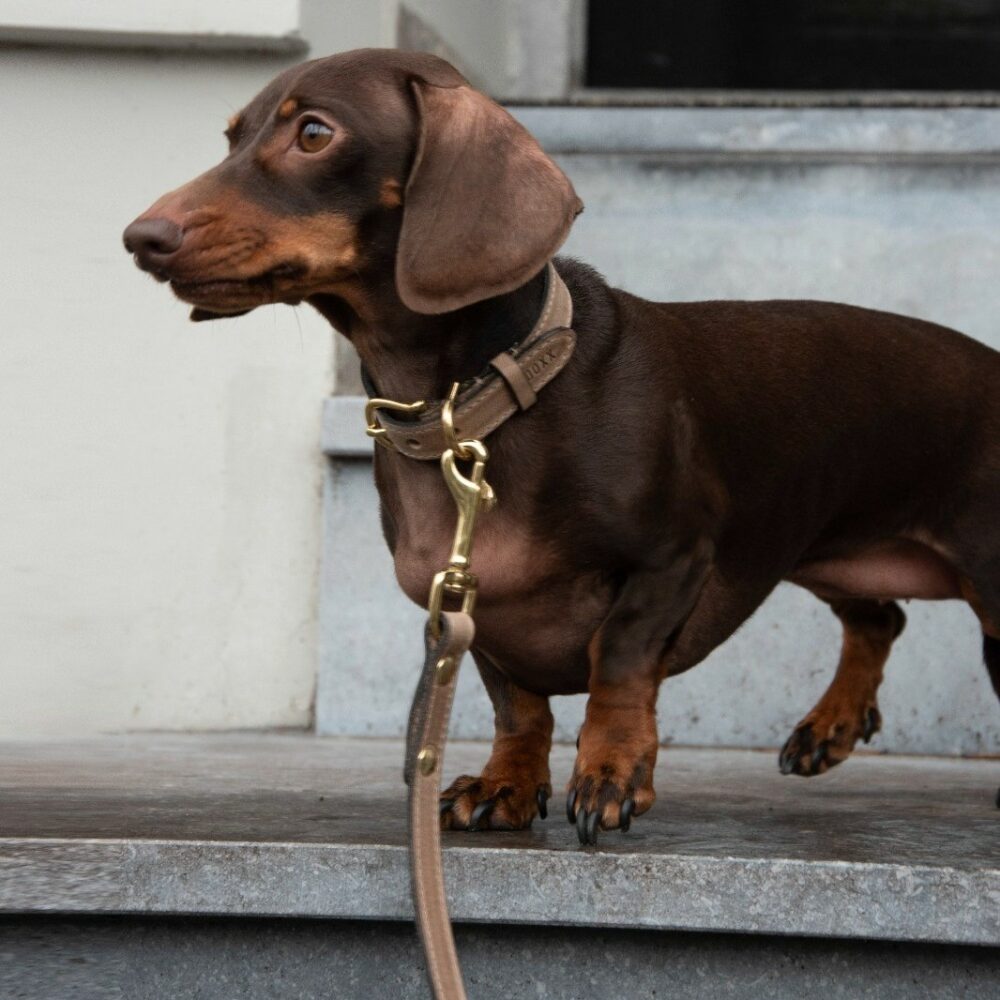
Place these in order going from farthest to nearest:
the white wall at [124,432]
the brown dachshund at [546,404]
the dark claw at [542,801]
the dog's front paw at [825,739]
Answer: the white wall at [124,432] → the dog's front paw at [825,739] → the dark claw at [542,801] → the brown dachshund at [546,404]

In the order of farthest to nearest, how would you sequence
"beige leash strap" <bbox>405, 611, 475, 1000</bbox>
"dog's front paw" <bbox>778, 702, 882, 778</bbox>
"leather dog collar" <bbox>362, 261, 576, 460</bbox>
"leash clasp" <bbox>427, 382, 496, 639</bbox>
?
1. "dog's front paw" <bbox>778, 702, 882, 778</bbox>
2. "leather dog collar" <bbox>362, 261, 576, 460</bbox>
3. "leash clasp" <bbox>427, 382, 496, 639</bbox>
4. "beige leash strap" <bbox>405, 611, 475, 1000</bbox>

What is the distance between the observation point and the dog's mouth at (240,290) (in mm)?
1884

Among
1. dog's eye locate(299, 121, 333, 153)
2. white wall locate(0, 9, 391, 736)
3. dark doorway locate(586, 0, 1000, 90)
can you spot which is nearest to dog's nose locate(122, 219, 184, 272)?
dog's eye locate(299, 121, 333, 153)

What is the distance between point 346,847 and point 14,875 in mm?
362

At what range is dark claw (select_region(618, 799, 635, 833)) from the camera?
1.95 metres

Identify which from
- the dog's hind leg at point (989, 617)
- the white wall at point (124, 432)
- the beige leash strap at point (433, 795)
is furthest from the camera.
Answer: the white wall at point (124, 432)

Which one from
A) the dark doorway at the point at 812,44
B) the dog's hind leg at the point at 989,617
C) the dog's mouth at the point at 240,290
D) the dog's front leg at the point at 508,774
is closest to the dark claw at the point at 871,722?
the dog's hind leg at the point at 989,617

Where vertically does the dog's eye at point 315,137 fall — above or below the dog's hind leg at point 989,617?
above

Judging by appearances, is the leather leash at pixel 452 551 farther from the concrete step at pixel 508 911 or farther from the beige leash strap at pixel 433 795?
the concrete step at pixel 508 911

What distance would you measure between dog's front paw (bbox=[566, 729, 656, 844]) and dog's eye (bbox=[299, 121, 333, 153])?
2.46ft

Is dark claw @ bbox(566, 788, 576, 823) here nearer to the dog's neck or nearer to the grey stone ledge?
the dog's neck

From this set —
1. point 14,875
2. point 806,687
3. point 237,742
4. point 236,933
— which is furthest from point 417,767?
point 806,687

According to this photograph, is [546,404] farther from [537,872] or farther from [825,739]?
[825,739]

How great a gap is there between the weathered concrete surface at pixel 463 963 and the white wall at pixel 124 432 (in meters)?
1.57
